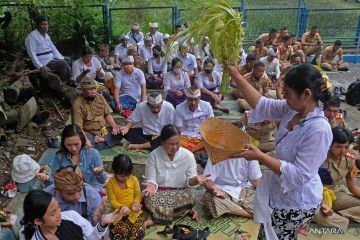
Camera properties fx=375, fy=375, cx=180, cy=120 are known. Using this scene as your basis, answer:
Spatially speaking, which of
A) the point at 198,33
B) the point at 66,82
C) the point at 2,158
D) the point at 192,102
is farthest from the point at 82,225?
the point at 66,82

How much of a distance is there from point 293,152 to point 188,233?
6.61 ft

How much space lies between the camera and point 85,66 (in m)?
8.12

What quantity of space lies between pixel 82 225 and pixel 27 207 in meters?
0.52

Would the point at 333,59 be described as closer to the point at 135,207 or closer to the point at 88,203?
the point at 135,207

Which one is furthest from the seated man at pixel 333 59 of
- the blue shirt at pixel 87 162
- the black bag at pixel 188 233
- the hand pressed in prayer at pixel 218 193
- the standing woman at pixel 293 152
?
the standing woman at pixel 293 152

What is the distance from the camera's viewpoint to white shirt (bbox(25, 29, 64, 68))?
7.59 m

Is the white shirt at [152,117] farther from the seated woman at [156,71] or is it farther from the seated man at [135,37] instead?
the seated man at [135,37]

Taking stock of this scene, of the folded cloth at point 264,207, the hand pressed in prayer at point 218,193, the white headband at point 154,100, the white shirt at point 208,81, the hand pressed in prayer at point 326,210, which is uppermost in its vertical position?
the folded cloth at point 264,207

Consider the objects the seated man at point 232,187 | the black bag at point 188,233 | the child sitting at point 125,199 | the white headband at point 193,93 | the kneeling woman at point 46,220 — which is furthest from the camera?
the white headband at point 193,93

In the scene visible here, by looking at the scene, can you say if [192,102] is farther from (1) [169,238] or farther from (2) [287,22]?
(2) [287,22]

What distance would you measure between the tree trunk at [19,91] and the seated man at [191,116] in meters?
2.82

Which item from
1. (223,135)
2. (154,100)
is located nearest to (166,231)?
(223,135)

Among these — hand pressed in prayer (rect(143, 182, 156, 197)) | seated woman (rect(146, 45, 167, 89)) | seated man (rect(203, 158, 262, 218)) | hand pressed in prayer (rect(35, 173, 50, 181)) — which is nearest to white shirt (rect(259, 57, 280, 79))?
seated woman (rect(146, 45, 167, 89))

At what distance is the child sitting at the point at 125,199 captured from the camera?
3715mm
